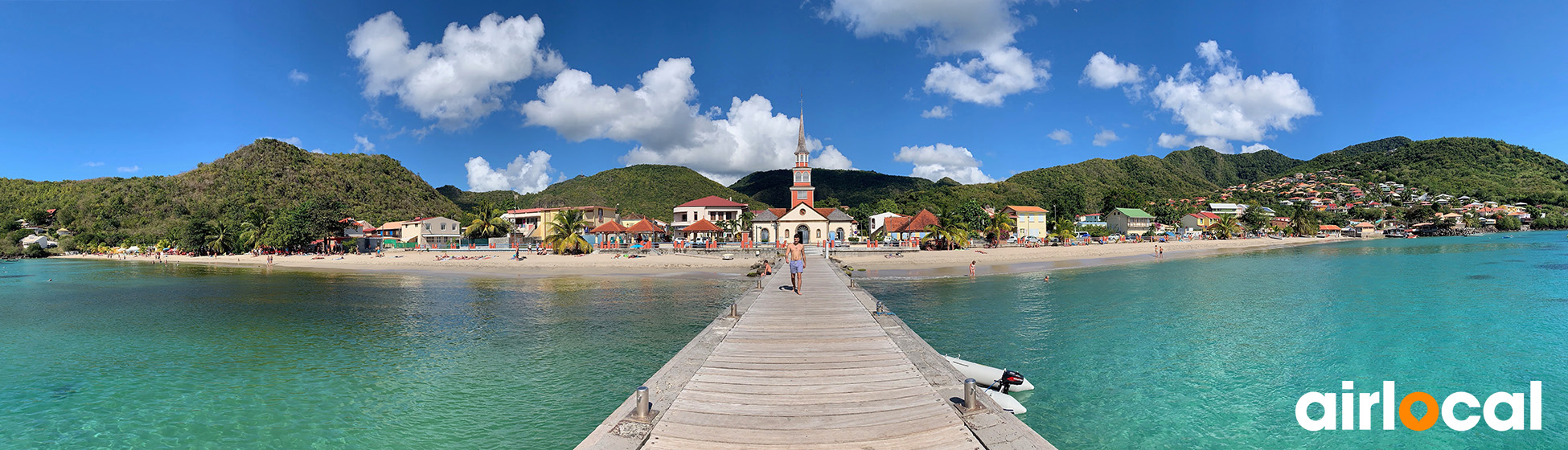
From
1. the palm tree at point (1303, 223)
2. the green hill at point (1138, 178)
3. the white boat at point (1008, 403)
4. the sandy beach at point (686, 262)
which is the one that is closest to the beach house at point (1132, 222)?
the green hill at point (1138, 178)

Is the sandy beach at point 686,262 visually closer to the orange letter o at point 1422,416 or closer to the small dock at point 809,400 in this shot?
the orange letter o at point 1422,416

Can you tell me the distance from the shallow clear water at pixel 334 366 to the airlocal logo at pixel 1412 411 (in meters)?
11.2

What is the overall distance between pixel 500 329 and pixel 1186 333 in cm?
1826

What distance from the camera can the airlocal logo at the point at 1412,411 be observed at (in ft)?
28.9

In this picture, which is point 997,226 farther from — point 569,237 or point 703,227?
point 569,237

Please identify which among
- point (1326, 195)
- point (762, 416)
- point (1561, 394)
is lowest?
point (1561, 394)

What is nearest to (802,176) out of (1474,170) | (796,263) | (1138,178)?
(796,263)

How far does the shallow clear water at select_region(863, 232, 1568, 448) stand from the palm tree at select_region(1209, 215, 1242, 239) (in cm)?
5260

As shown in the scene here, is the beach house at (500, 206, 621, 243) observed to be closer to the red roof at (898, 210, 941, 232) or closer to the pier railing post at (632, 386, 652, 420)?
the red roof at (898, 210, 941, 232)

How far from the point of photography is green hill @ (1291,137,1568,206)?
355 feet

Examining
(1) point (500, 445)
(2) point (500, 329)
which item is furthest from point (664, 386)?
(2) point (500, 329)

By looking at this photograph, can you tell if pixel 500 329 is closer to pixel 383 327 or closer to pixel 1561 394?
pixel 383 327

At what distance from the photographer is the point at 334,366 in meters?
12.4

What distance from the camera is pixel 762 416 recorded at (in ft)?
18.5
